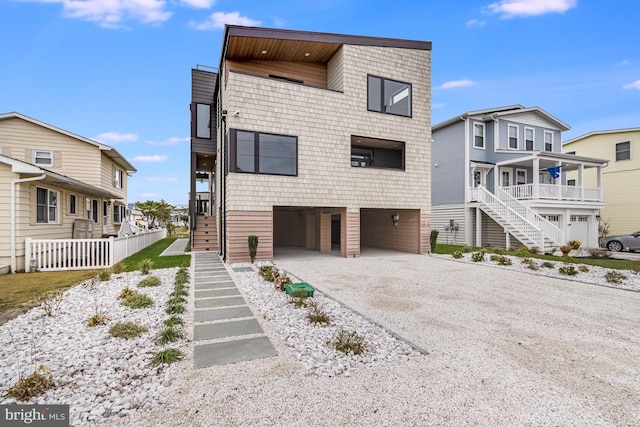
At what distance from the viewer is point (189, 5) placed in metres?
13.1

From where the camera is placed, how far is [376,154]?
1438 cm

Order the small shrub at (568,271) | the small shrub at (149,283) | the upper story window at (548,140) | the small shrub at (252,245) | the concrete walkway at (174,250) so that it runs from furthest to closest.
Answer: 1. the upper story window at (548,140)
2. the concrete walkway at (174,250)
3. the small shrub at (252,245)
4. the small shrub at (568,271)
5. the small shrub at (149,283)

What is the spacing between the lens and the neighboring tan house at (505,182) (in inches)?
630

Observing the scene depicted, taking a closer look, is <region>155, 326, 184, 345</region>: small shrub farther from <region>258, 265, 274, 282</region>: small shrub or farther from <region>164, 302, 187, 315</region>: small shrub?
<region>258, 265, 274, 282</region>: small shrub

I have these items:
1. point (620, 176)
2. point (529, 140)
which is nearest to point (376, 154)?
point (529, 140)

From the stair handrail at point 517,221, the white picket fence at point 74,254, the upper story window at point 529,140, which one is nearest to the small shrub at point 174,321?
the white picket fence at point 74,254

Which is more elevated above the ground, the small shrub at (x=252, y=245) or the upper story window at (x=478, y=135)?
the upper story window at (x=478, y=135)

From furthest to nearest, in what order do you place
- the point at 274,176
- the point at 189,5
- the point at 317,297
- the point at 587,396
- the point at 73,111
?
the point at 73,111 < the point at 189,5 < the point at 274,176 < the point at 317,297 < the point at 587,396

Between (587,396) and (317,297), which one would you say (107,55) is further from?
(587,396)

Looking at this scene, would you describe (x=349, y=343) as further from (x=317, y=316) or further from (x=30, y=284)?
(x=30, y=284)

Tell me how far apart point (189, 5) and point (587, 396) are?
17.3 m

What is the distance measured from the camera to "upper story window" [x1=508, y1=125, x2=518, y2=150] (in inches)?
728

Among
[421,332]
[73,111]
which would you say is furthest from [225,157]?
[73,111]

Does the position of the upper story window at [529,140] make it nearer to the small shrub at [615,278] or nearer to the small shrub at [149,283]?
the small shrub at [615,278]
